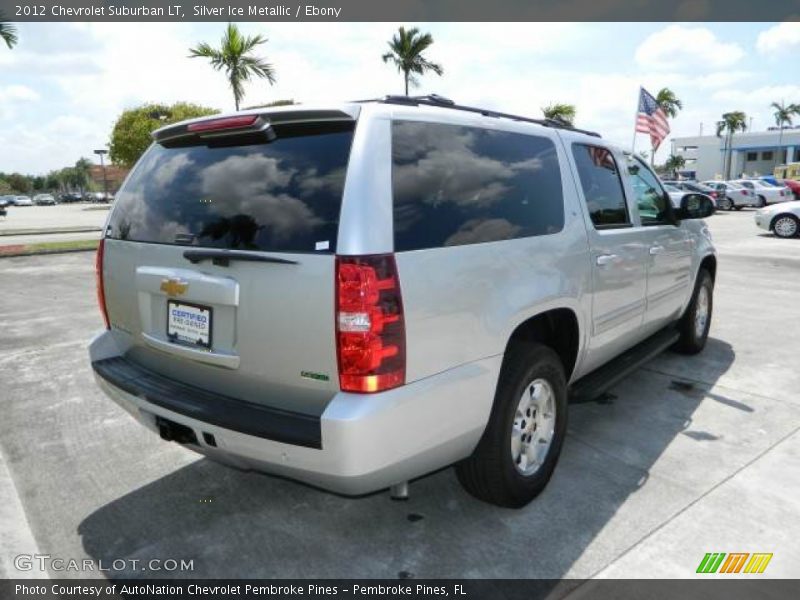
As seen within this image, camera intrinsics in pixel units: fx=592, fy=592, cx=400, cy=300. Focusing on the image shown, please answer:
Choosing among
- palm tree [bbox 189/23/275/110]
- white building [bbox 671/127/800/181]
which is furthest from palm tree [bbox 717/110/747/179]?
palm tree [bbox 189/23/275/110]

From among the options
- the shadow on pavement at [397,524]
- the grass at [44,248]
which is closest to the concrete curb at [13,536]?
the shadow on pavement at [397,524]

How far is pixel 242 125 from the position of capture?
2535mm

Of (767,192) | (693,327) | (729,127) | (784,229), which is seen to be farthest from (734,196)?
(729,127)

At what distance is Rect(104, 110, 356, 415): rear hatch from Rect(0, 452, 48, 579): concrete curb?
100 centimetres

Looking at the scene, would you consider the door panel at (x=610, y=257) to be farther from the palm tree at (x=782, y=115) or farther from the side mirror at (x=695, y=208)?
the palm tree at (x=782, y=115)

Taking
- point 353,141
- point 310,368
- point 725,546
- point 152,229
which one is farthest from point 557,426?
point 152,229

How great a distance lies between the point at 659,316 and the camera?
4.61 meters

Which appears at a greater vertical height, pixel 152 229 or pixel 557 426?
pixel 152 229

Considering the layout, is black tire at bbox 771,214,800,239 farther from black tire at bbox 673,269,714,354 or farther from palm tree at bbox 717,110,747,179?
palm tree at bbox 717,110,747,179

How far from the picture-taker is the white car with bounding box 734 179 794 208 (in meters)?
29.8

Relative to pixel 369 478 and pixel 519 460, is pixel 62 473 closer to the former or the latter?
pixel 369 478

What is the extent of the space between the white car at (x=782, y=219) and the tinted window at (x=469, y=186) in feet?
55.0

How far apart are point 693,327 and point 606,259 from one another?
2386mm

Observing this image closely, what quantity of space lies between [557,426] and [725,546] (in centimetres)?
93
